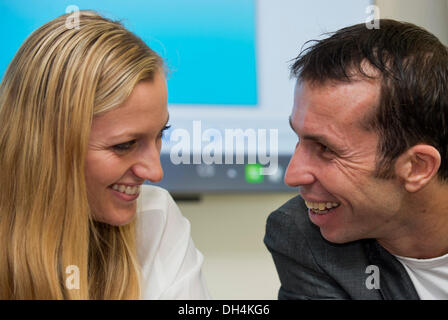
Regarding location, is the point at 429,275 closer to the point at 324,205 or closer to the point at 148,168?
the point at 324,205

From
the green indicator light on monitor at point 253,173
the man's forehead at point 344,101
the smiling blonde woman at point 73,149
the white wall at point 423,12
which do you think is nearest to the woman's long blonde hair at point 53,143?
the smiling blonde woman at point 73,149

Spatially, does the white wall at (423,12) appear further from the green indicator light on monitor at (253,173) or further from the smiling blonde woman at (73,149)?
the smiling blonde woman at (73,149)

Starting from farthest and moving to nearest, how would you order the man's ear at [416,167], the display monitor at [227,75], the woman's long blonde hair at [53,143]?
the display monitor at [227,75] < the man's ear at [416,167] < the woman's long blonde hair at [53,143]

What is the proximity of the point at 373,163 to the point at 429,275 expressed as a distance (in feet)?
0.89

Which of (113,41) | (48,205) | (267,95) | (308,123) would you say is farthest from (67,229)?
(267,95)

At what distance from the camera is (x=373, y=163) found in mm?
1069

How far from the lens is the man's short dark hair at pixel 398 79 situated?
104cm

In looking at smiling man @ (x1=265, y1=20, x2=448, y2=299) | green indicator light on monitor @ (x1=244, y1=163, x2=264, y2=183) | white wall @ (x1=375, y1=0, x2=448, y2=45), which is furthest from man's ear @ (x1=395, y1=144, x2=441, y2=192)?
white wall @ (x1=375, y1=0, x2=448, y2=45)

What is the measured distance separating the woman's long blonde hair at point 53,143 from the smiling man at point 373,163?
35cm

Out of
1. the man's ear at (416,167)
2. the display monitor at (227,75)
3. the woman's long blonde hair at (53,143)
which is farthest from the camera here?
the display monitor at (227,75)
